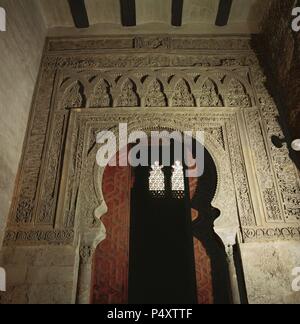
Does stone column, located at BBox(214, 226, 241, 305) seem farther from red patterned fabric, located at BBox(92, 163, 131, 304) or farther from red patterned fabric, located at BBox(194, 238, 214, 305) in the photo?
red patterned fabric, located at BBox(92, 163, 131, 304)

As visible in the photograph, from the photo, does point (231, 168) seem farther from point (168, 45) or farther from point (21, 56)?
point (21, 56)

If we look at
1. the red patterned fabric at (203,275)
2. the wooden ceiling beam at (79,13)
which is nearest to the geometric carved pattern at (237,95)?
the red patterned fabric at (203,275)

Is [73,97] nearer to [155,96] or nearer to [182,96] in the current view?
[155,96]

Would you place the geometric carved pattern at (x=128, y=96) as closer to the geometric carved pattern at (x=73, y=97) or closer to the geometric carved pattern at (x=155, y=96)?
the geometric carved pattern at (x=155, y=96)

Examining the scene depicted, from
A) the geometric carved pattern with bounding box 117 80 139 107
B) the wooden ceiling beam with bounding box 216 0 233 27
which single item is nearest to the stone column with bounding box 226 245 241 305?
the geometric carved pattern with bounding box 117 80 139 107

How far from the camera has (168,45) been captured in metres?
4.34

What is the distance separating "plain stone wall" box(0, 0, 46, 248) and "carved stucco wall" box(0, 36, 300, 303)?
131 mm

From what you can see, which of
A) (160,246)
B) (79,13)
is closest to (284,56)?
(79,13)

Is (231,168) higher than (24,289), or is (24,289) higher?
(231,168)

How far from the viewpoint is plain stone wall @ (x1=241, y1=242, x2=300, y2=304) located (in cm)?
274

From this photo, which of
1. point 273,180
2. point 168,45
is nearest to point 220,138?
point 273,180

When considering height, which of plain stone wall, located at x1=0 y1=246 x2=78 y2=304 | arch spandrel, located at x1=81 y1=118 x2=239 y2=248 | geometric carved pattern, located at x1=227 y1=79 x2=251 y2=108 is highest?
geometric carved pattern, located at x1=227 y1=79 x2=251 y2=108
